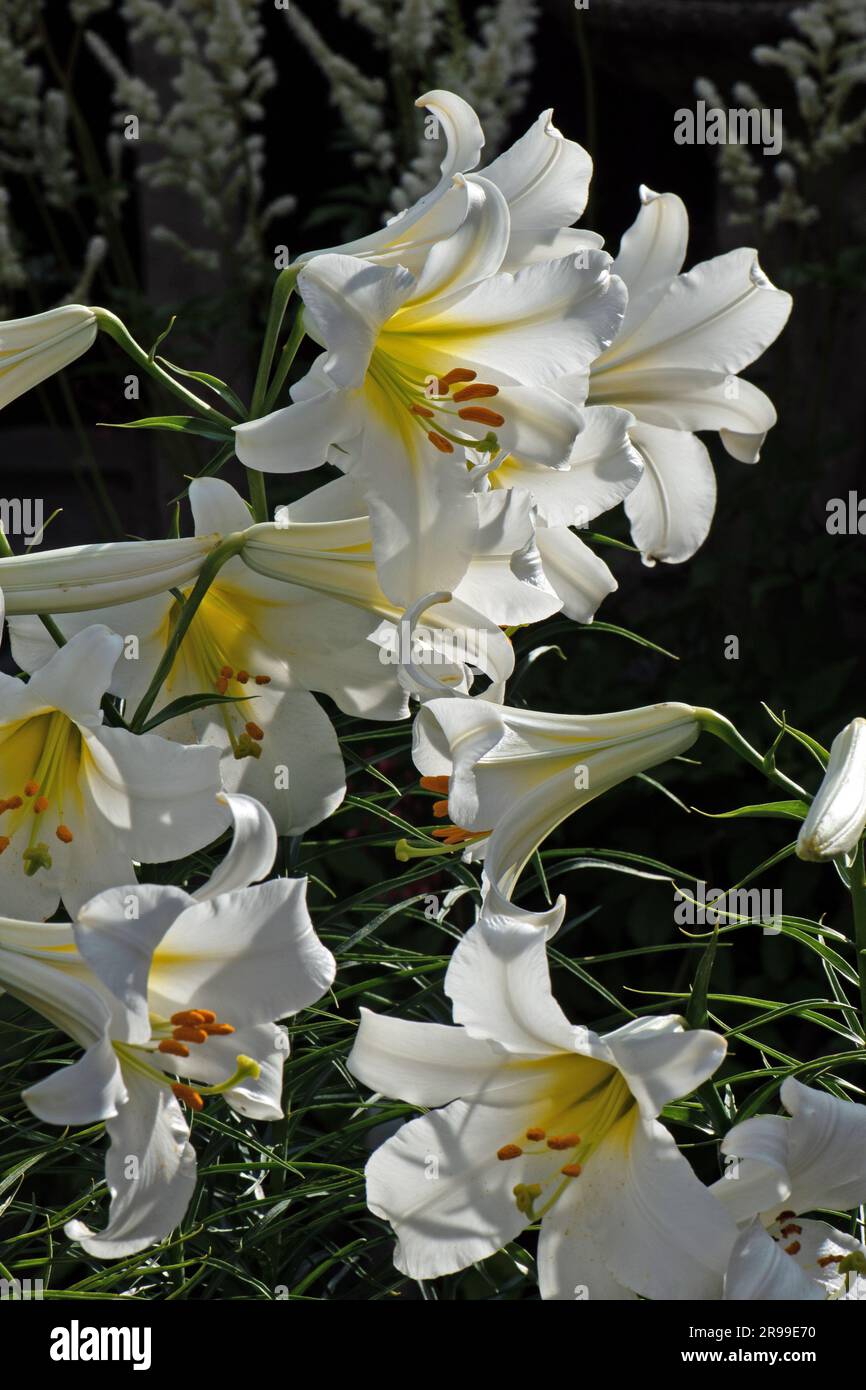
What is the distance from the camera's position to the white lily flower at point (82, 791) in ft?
2.50

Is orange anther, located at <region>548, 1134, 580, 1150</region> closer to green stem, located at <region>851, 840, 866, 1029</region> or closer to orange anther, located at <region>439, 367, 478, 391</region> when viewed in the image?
green stem, located at <region>851, 840, 866, 1029</region>

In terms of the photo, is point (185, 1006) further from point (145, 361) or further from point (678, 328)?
point (678, 328)

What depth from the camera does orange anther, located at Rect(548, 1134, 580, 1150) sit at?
0.77 metres

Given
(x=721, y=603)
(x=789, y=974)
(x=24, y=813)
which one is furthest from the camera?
(x=721, y=603)

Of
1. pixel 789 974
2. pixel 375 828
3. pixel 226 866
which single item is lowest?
pixel 789 974

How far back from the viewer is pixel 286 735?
0.91 m

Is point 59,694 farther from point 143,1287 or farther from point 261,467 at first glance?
point 143,1287

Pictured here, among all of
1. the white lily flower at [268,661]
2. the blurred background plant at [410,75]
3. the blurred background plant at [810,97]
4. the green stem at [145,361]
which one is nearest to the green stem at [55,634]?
the white lily flower at [268,661]

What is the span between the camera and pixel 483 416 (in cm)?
85

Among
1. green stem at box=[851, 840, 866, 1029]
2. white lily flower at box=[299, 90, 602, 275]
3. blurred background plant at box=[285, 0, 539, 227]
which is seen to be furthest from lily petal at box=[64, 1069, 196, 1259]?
blurred background plant at box=[285, 0, 539, 227]

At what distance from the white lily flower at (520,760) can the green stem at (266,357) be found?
186 mm

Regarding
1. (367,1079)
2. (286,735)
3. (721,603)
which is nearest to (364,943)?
(286,735)

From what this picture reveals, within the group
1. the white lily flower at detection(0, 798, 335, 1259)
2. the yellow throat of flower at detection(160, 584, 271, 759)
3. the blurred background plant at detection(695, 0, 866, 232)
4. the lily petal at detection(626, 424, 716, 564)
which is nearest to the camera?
the white lily flower at detection(0, 798, 335, 1259)

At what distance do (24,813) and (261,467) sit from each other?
0.24m
